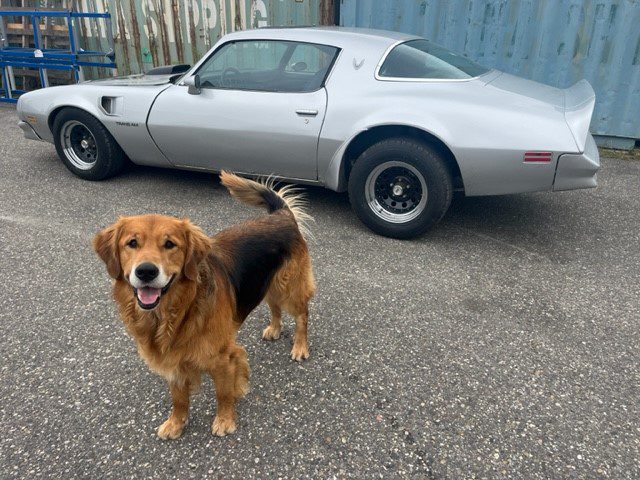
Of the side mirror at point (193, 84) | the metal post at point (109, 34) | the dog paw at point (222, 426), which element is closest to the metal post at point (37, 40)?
the metal post at point (109, 34)

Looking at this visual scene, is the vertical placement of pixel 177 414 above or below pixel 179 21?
below

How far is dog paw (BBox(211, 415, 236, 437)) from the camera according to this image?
2.19 m

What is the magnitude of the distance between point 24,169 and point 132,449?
477 centimetres

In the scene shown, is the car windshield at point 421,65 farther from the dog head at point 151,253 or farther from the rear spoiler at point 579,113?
the dog head at point 151,253

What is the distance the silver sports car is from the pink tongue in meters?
2.63

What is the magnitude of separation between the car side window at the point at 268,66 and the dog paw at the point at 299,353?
8.27 feet

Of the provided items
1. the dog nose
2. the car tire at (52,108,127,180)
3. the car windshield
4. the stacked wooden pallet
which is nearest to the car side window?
the car windshield

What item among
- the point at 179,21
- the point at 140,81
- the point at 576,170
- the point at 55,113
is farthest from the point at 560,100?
the point at 179,21

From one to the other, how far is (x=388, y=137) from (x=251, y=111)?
1298mm

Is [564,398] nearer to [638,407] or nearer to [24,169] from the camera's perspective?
[638,407]

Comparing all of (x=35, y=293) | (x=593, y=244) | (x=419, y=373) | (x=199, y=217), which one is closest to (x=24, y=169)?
(x=199, y=217)

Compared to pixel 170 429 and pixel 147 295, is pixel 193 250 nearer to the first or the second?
pixel 147 295

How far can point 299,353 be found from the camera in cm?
271

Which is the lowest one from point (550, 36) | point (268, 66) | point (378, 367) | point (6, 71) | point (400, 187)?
point (378, 367)
